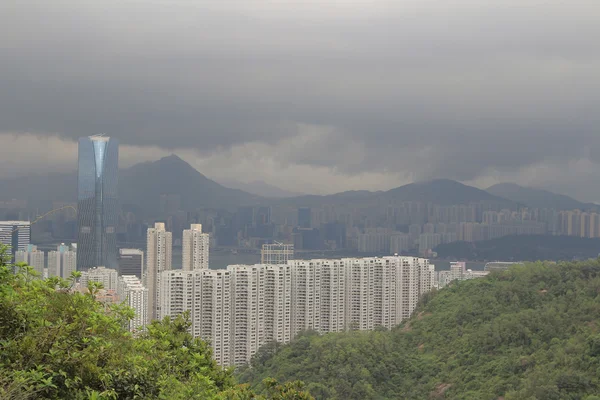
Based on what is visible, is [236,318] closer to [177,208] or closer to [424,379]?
[424,379]

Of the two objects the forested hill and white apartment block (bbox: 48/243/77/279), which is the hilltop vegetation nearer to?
white apartment block (bbox: 48/243/77/279)

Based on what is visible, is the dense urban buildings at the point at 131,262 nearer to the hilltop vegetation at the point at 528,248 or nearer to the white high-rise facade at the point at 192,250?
the white high-rise facade at the point at 192,250

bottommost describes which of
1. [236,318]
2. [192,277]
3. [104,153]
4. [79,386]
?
[236,318]

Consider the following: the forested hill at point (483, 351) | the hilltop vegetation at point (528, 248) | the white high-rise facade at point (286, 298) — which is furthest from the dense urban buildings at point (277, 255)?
the forested hill at point (483, 351)

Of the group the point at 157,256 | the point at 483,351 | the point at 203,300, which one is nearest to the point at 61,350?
the point at 483,351

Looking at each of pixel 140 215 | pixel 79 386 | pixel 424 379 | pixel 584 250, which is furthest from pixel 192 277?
pixel 140 215

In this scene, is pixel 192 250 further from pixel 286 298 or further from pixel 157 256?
pixel 286 298

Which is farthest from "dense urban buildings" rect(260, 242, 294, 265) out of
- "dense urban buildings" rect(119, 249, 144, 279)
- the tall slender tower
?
"dense urban buildings" rect(119, 249, 144, 279)
